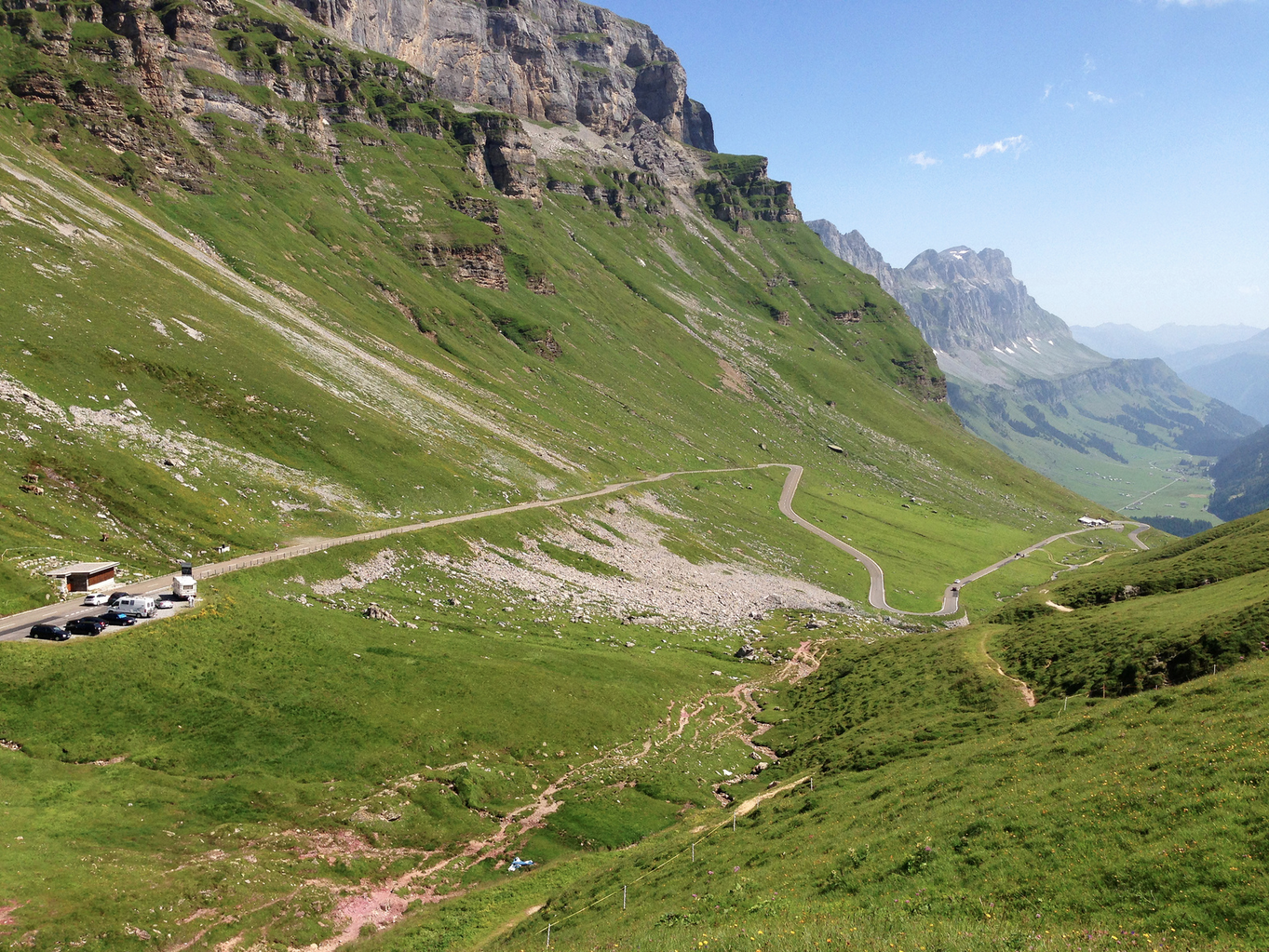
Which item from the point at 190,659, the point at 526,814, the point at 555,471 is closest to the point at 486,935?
the point at 526,814

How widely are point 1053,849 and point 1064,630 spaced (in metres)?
43.9

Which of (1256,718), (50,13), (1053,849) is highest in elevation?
(50,13)

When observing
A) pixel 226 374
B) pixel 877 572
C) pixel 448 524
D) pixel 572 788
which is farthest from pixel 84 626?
pixel 877 572

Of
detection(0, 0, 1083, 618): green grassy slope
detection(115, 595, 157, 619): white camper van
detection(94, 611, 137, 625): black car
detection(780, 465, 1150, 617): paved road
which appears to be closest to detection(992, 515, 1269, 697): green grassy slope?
detection(780, 465, 1150, 617): paved road

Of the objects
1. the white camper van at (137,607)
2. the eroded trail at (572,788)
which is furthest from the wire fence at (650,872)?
the white camper van at (137,607)

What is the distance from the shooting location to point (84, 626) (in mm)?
48375

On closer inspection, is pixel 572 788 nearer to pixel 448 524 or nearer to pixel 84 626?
pixel 84 626

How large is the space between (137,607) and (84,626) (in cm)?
357

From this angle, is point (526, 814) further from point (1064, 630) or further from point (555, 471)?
point (555, 471)

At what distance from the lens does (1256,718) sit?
29078mm

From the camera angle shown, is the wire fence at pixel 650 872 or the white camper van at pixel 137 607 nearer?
the wire fence at pixel 650 872

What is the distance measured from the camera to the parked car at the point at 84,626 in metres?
48.1

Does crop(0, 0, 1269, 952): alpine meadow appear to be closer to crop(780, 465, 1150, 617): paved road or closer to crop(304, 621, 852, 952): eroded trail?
crop(304, 621, 852, 952): eroded trail

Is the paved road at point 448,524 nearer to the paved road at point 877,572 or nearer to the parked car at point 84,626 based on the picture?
the paved road at point 877,572
